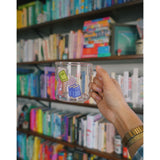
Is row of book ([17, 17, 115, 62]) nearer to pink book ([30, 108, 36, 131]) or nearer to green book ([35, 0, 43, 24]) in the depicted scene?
green book ([35, 0, 43, 24])

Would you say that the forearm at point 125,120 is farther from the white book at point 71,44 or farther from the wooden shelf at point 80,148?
the white book at point 71,44

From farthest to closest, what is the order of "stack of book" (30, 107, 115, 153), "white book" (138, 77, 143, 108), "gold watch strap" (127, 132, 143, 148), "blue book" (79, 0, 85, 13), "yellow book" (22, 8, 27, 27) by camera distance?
1. "yellow book" (22, 8, 27, 27)
2. "blue book" (79, 0, 85, 13)
3. "stack of book" (30, 107, 115, 153)
4. "white book" (138, 77, 143, 108)
5. "gold watch strap" (127, 132, 143, 148)

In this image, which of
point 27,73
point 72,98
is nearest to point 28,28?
point 27,73

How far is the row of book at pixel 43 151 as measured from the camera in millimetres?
1455

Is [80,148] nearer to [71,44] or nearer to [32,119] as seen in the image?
[32,119]

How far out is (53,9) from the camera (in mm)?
1639

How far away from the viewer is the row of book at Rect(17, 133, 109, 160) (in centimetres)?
146

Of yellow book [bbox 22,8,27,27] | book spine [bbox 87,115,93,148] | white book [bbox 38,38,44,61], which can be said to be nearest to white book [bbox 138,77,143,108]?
book spine [bbox 87,115,93,148]

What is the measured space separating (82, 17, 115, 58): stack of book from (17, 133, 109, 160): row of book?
0.94 meters

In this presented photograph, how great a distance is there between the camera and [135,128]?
585mm

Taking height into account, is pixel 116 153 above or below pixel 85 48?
below
